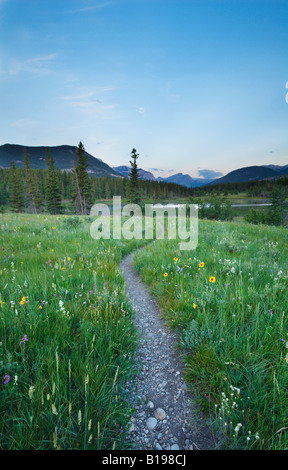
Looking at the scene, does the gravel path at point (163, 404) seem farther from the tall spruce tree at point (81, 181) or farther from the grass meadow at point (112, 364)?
the tall spruce tree at point (81, 181)

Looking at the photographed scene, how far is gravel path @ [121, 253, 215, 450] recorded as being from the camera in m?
1.78

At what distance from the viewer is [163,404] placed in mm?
2150

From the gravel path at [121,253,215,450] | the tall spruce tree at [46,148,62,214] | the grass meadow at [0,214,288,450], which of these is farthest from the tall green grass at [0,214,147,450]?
the tall spruce tree at [46,148,62,214]

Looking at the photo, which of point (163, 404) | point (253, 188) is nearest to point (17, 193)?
point (163, 404)

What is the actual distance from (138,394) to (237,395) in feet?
3.65

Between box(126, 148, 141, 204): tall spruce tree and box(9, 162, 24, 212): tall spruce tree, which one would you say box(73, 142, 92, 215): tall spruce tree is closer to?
box(126, 148, 141, 204): tall spruce tree

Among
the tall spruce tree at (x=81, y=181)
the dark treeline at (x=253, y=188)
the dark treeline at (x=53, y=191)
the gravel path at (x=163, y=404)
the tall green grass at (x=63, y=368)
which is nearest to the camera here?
the tall green grass at (x=63, y=368)

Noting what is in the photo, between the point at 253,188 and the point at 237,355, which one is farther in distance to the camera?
the point at 253,188

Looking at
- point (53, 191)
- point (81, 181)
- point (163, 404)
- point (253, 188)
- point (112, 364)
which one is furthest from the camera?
point (253, 188)

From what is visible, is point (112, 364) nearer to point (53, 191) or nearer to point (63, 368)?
point (63, 368)

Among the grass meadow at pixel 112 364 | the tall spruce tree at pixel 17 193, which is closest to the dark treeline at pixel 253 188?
A: the tall spruce tree at pixel 17 193

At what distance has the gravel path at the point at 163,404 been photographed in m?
1.78
